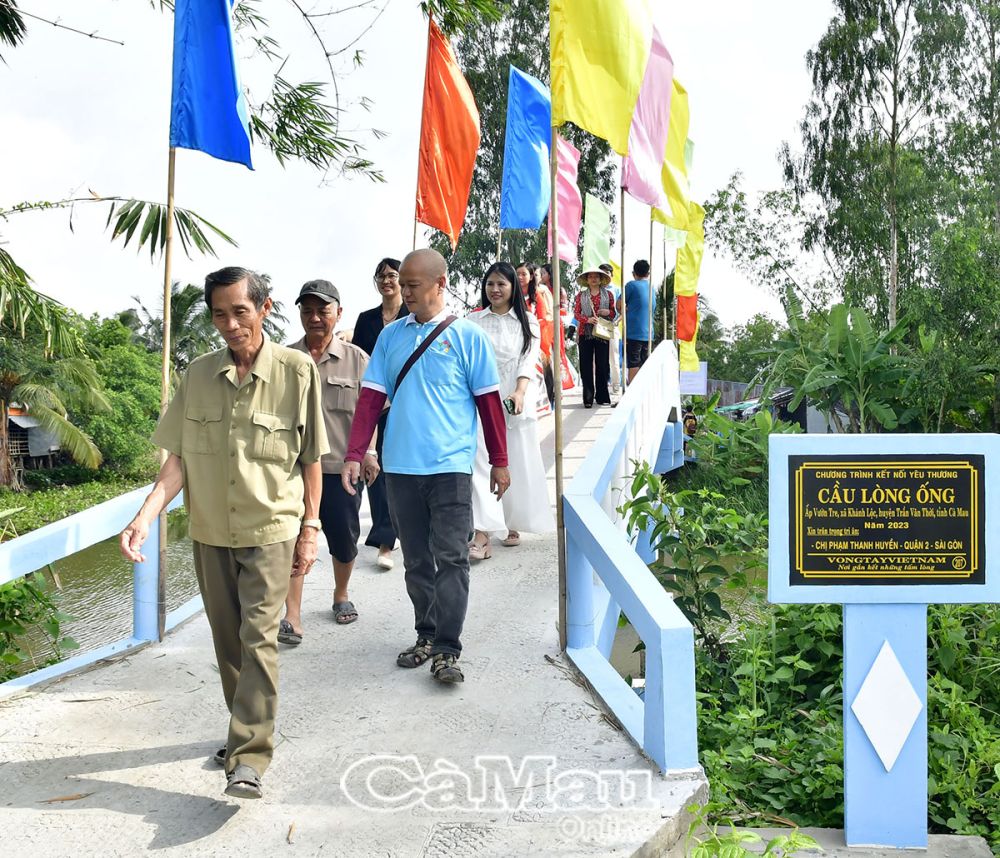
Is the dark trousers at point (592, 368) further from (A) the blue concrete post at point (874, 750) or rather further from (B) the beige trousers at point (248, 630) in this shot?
(B) the beige trousers at point (248, 630)

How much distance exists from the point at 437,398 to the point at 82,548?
1.84 meters

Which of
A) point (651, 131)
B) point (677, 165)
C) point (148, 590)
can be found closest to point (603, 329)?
point (677, 165)

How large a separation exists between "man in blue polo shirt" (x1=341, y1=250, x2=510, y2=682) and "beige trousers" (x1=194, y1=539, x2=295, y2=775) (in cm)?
93

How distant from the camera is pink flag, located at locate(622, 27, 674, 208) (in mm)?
6703

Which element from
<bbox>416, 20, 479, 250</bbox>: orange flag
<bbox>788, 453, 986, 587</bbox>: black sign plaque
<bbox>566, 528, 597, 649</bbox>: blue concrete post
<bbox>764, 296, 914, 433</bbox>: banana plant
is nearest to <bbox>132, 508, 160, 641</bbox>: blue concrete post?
<bbox>566, 528, 597, 649</bbox>: blue concrete post

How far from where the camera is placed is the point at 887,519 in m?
4.39

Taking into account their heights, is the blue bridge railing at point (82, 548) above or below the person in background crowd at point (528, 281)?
below

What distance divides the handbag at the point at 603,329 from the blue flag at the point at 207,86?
780cm

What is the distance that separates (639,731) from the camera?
432 centimetres

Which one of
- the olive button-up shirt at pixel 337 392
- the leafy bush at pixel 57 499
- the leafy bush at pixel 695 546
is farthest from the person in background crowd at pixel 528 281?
the leafy bush at pixel 57 499

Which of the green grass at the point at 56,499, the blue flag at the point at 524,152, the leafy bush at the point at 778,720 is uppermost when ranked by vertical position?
the blue flag at the point at 524,152

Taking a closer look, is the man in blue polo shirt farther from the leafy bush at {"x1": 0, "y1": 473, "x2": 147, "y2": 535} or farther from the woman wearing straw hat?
the leafy bush at {"x1": 0, "y1": 473, "x2": 147, "y2": 535}

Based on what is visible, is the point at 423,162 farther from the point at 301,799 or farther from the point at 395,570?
the point at 301,799

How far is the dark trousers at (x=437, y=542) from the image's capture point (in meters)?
4.82
